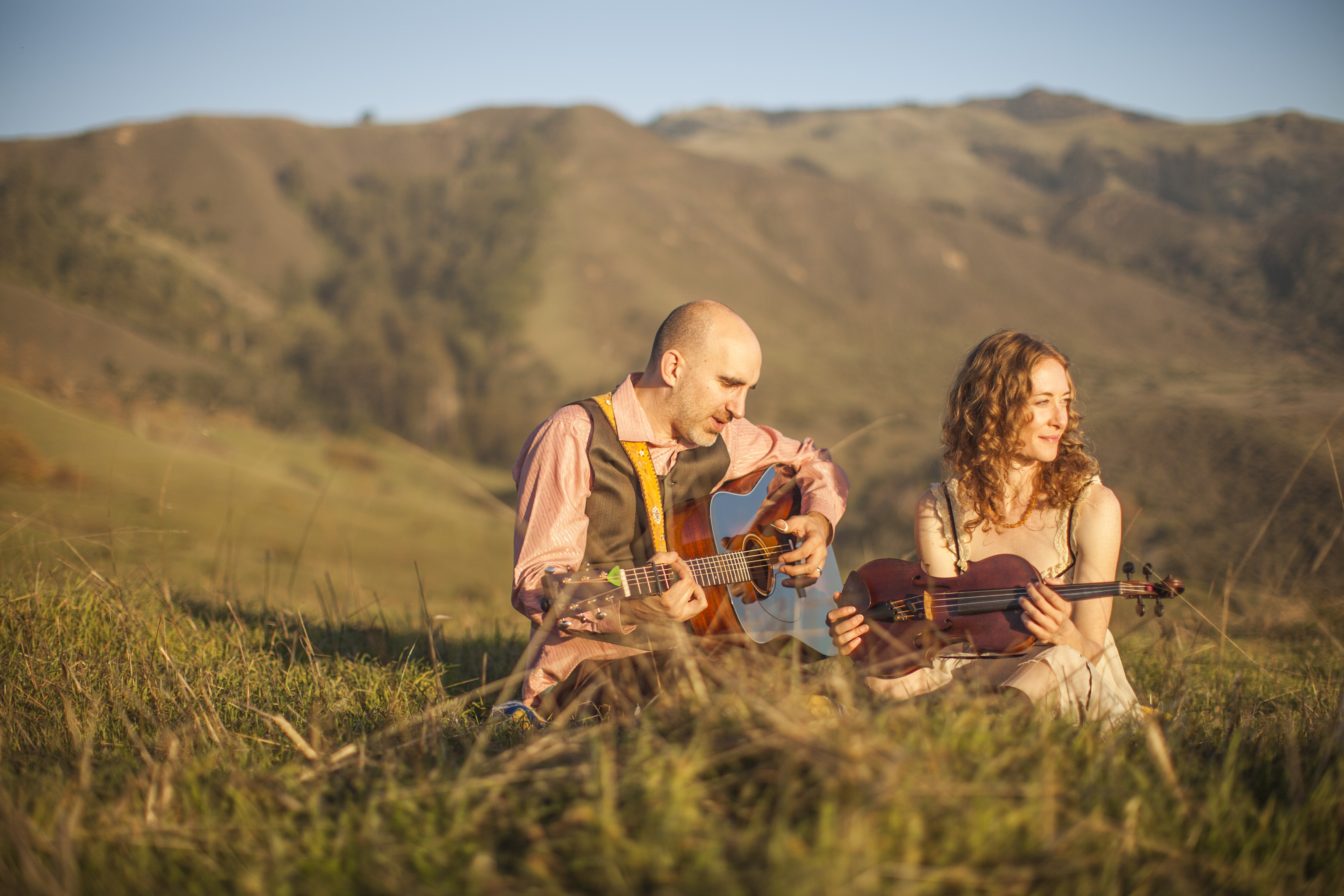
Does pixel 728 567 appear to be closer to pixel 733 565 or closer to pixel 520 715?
pixel 733 565

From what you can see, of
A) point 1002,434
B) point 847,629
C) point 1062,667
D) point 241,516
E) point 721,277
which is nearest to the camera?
point 1062,667

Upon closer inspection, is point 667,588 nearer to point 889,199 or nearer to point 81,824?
point 81,824

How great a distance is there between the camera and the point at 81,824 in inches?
89.4

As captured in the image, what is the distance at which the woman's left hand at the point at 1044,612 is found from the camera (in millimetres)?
3377

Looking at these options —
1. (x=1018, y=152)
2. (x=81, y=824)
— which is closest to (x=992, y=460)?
(x=81, y=824)

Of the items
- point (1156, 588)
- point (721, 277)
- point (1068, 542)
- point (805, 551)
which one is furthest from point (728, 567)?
point (721, 277)

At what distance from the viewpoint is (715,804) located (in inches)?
79.7

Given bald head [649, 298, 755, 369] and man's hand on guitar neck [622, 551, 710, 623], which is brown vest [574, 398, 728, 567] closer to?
man's hand on guitar neck [622, 551, 710, 623]

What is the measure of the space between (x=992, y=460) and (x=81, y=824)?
3732mm

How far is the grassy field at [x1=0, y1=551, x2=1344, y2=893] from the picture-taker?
1856 mm

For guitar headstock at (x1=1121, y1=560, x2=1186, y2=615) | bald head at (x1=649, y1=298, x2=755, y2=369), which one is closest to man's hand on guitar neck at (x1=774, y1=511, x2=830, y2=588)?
bald head at (x1=649, y1=298, x2=755, y2=369)

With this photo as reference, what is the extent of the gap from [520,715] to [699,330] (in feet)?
6.39

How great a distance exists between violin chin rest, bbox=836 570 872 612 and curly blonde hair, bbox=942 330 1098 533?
0.62 m

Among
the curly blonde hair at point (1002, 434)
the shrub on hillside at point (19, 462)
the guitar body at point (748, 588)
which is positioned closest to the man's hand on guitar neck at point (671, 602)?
the guitar body at point (748, 588)
